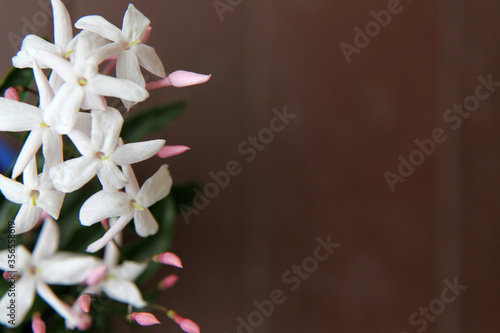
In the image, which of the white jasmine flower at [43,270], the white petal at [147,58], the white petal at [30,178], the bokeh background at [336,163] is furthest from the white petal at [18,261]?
the bokeh background at [336,163]

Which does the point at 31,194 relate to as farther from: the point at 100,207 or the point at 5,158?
the point at 5,158

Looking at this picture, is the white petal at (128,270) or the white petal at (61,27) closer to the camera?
the white petal at (61,27)

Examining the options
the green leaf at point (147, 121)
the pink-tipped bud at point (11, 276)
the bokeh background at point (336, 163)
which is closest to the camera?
the pink-tipped bud at point (11, 276)

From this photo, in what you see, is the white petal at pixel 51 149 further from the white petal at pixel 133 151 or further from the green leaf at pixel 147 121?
the green leaf at pixel 147 121

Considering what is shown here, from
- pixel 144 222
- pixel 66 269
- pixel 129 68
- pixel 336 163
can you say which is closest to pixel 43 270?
pixel 66 269

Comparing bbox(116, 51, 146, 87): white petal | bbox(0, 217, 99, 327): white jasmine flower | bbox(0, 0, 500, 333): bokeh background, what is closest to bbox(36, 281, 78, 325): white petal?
bbox(0, 217, 99, 327): white jasmine flower

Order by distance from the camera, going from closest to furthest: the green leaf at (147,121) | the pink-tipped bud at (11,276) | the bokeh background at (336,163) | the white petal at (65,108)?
the white petal at (65,108) → the pink-tipped bud at (11,276) → the green leaf at (147,121) → the bokeh background at (336,163)

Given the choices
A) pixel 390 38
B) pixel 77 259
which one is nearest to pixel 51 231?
pixel 77 259
